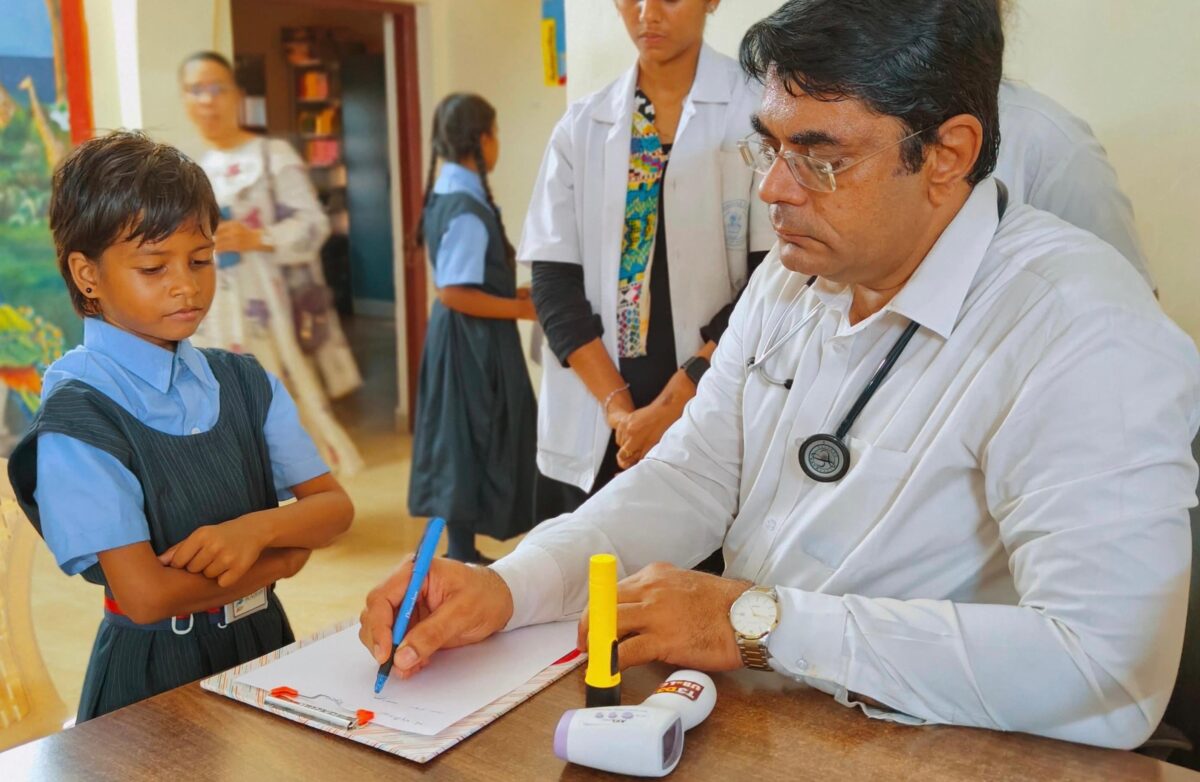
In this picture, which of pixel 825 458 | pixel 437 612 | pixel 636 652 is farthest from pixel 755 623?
pixel 437 612

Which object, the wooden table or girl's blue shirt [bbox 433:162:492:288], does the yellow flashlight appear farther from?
girl's blue shirt [bbox 433:162:492:288]

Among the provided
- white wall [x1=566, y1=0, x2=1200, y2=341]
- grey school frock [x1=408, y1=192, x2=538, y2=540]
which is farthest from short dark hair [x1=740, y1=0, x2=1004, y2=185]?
grey school frock [x1=408, y1=192, x2=538, y2=540]

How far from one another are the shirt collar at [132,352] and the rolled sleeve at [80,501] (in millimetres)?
138

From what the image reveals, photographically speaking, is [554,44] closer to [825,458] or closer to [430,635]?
[825,458]

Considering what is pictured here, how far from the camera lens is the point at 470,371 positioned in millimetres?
4035

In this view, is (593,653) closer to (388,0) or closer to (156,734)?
(156,734)

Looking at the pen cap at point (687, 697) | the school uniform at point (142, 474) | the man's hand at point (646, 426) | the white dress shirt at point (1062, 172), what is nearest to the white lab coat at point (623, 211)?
the man's hand at point (646, 426)

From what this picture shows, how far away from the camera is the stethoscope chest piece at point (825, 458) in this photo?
1.34 m

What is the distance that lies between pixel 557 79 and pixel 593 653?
365cm

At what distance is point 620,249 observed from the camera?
238 centimetres

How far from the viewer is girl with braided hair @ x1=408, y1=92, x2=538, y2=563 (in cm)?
398

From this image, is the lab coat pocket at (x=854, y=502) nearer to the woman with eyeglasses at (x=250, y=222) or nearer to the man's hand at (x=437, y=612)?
the man's hand at (x=437, y=612)

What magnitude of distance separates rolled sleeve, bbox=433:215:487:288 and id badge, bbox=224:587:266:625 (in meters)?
2.38

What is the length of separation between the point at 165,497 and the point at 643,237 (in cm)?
117
